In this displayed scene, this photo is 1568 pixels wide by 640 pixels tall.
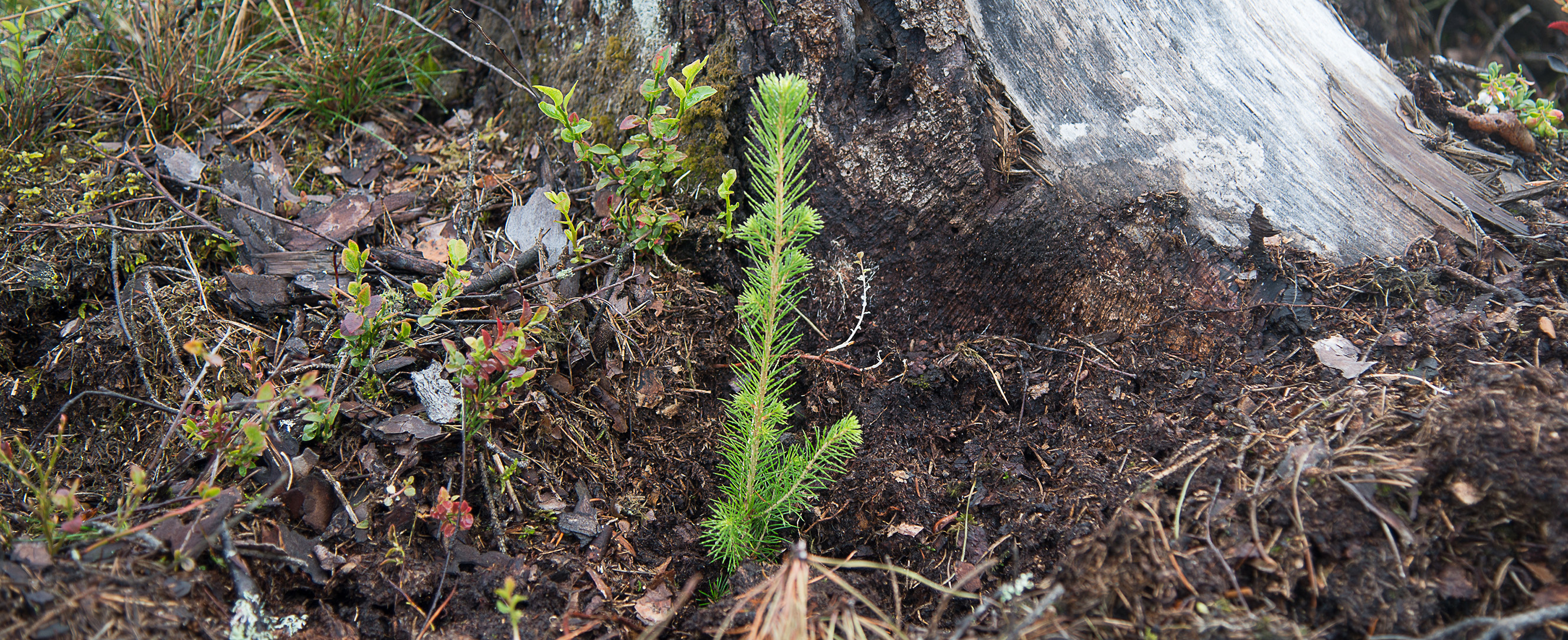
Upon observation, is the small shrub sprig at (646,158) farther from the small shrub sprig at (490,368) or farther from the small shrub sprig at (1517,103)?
the small shrub sprig at (1517,103)

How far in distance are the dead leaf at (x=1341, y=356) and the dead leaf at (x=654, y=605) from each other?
1.87m

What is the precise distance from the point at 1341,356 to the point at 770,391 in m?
1.57

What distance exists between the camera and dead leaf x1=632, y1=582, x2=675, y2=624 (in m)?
1.87

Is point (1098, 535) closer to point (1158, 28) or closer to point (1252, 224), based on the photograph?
point (1252, 224)

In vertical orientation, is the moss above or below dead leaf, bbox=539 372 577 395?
above

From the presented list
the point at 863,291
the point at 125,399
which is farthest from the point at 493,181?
the point at 863,291

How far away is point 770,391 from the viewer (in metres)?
2.19

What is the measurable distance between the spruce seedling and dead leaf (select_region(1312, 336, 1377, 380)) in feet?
4.24

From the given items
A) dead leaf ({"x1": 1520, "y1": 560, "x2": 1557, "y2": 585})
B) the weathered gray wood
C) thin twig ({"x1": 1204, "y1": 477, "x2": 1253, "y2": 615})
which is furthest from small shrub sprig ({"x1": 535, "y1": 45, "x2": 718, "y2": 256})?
dead leaf ({"x1": 1520, "y1": 560, "x2": 1557, "y2": 585})

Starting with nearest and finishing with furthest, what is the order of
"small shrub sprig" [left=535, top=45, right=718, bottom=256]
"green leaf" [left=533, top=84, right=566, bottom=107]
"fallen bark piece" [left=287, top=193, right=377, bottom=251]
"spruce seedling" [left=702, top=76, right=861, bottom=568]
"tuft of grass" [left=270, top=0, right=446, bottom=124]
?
"spruce seedling" [left=702, top=76, right=861, bottom=568] < "green leaf" [left=533, top=84, right=566, bottom=107] < "small shrub sprig" [left=535, top=45, right=718, bottom=256] < "fallen bark piece" [left=287, top=193, right=377, bottom=251] < "tuft of grass" [left=270, top=0, right=446, bottom=124]

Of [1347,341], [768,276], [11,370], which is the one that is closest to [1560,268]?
[1347,341]

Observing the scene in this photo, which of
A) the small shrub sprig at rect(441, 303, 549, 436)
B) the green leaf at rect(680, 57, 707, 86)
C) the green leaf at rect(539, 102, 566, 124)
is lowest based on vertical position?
the small shrub sprig at rect(441, 303, 549, 436)

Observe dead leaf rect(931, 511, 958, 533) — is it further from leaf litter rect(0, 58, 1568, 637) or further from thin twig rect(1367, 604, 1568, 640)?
thin twig rect(1367, 604, 1568, 640)

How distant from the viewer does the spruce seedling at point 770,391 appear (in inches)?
62.6
